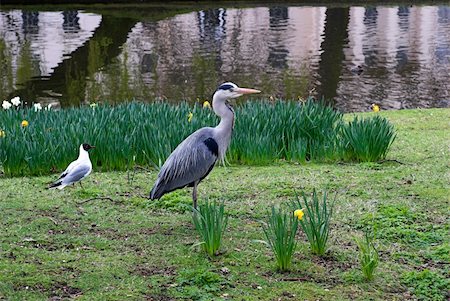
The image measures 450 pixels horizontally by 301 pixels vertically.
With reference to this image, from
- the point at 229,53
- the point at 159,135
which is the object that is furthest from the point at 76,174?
the point at 229,53

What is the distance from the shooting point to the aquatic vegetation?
21.7 feet

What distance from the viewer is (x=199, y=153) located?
4840 mm

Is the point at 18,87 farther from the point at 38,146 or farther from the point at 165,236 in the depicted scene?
the point at 165,236

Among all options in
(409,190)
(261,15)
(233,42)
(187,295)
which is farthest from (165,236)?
(261,15)

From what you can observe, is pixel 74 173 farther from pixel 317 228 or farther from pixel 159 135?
pixel 317 228

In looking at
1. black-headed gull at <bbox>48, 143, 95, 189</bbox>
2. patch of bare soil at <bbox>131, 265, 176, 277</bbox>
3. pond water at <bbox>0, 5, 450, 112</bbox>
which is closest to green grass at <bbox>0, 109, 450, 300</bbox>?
patch of bare soil at <bbox>131, 265, 176, 277</bbox>

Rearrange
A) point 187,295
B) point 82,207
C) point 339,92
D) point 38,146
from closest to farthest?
point 187,295, point 82,207, point 38,146, point 339,92

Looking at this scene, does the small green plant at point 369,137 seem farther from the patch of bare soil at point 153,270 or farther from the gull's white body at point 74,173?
the patch of bare soil at point 153,270

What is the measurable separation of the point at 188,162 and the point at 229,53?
44.5 ft

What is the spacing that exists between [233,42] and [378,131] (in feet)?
44.2

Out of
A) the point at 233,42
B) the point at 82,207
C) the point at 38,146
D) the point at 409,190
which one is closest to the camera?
the point at 82,207

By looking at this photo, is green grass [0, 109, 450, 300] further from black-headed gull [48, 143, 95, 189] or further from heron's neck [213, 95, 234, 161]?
heron's neck [213, 95, 234, 161]

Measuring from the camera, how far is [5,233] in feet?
15.8

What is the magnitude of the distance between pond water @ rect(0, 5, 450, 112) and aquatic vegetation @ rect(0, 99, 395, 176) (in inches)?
211
